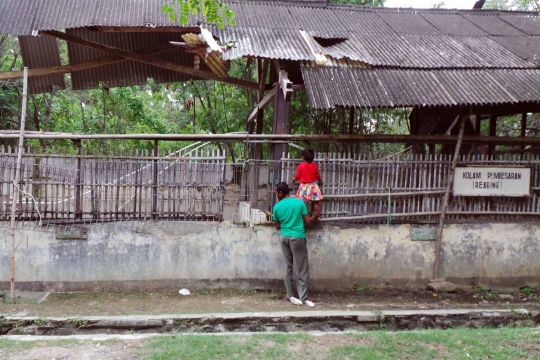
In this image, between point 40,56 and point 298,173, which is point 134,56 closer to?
point 40,56

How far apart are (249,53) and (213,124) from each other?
10075mm

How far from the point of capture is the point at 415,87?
272 inches

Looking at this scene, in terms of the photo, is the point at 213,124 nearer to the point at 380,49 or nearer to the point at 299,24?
the point at 299,24

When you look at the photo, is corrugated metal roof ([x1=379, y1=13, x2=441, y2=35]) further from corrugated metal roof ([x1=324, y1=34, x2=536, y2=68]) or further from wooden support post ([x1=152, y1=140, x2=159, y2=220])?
wooden support post ([x1=152, y1=140, x2=159, y2=220])

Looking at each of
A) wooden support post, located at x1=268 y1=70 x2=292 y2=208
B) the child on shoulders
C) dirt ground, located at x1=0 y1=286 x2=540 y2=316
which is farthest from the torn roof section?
dirt ground, located at x1=0 y1=286 x2=540 y2=316

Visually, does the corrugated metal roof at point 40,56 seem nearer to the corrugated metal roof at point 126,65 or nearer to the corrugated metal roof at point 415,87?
the corrugated metal roof at point 126,65

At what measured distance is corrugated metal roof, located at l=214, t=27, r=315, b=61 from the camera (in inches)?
276

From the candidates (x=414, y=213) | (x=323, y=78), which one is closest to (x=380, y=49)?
(x=323, y=78)

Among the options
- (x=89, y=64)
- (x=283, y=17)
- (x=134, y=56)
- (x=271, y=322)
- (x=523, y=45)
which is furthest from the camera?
(x=283, y=17)

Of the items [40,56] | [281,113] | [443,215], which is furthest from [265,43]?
[40,56]

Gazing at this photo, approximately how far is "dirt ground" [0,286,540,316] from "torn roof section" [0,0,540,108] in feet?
9.65

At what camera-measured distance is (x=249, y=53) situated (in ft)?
22.7

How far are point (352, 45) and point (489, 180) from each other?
11.2 feet

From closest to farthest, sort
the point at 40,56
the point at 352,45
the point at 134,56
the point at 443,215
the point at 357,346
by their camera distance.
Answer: the point at 357,346
the point at 443,215
the point at 352,45
the point at 134,56
the point at 40,56
